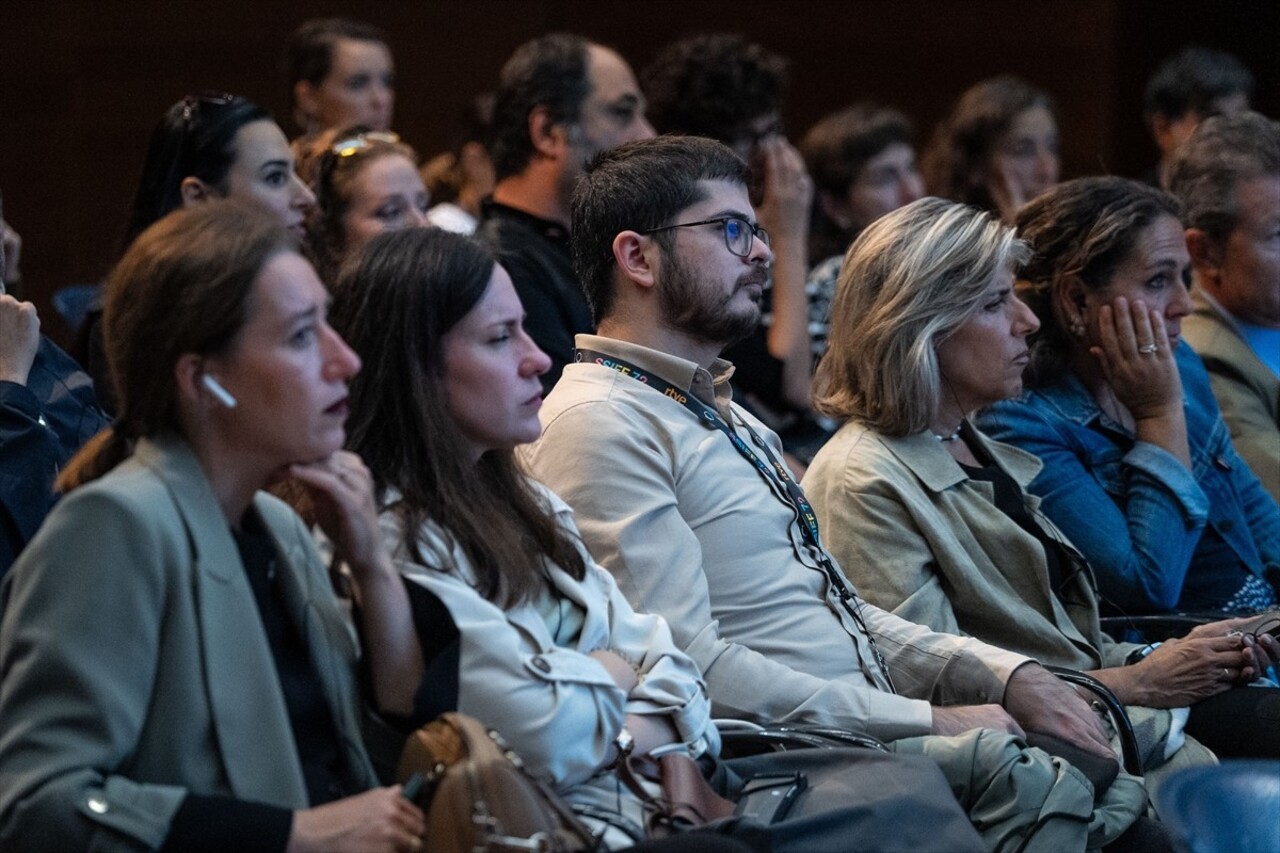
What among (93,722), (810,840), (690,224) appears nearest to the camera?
(93,722)

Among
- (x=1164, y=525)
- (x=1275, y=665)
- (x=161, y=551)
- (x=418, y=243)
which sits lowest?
(x=1275, y=665)

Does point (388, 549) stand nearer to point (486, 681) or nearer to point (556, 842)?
point (486, 681)

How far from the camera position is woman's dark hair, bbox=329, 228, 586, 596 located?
2459 mm

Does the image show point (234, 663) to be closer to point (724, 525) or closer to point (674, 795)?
point (674, 795)

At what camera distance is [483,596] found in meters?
2.43

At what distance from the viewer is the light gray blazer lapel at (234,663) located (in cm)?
207

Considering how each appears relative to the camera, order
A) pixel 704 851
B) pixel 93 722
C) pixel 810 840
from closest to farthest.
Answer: pixel 93 722
pixel 704 851
pixel 810 840

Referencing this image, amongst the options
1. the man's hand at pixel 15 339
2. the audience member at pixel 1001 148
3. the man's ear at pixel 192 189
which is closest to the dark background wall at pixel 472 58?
the audience member at pixel 1001 148

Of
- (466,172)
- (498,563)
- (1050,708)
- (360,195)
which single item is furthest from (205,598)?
(466,172)

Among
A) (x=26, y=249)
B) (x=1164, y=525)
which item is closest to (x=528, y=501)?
(x=1164, y=525)

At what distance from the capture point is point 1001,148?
6.47 metres

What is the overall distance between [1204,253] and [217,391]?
10.5 ft

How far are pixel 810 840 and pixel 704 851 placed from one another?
262 millimetres

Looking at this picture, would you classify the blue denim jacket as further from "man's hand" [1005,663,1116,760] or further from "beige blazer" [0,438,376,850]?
"beige blazer" [0,438,376,850]
